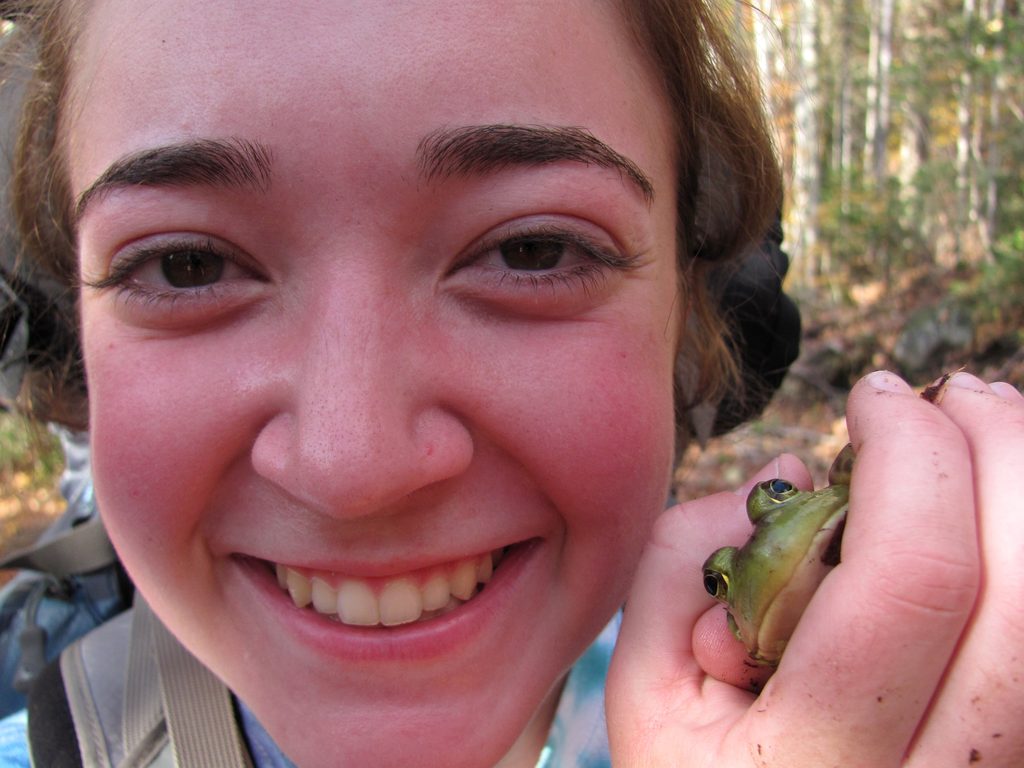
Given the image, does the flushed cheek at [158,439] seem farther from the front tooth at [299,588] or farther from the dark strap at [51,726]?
the dark strap at [51,726]

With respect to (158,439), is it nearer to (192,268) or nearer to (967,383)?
(192,268)

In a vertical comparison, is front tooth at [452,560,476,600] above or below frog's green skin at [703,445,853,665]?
below

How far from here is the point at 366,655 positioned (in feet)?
4.82

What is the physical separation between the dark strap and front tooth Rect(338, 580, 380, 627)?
2.74ft

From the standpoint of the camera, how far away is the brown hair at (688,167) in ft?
5.81

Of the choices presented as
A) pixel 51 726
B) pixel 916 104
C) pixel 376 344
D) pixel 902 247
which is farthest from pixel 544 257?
pixel 916 104

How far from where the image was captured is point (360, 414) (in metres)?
1.23

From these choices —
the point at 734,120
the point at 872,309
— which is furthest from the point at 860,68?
the point at 734,120

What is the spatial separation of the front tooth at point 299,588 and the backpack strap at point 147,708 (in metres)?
0.53

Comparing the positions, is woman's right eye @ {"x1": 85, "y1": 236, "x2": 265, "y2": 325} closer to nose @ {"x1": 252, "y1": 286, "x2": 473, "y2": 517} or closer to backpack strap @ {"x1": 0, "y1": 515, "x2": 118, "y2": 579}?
nose @ {"x1": 252, "y1": 286, "x2": 473, "y2": 517}

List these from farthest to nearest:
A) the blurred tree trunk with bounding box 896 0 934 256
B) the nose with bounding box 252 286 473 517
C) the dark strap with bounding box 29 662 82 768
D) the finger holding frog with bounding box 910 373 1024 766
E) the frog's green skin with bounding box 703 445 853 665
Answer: the blurred tree trunk with bounding box 896 0 934 256 → the dark strap with bounding box 29 662 82 768 → the nose with bounding box 252 286 473 517 → the frog's green skin with bounding box 703 445 853 665 → the finger holding frog with bounding box 910 373 1024 766

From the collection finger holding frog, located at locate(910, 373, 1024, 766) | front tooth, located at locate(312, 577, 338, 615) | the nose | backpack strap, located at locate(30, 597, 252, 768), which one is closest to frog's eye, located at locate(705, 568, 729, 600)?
finger holding frog, located at locate(910, 373, 1024, 766)

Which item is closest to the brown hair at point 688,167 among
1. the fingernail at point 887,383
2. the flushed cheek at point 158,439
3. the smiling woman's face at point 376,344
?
the smiling woman's face at point 376,344

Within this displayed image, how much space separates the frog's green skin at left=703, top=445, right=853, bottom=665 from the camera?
1.01 meters
